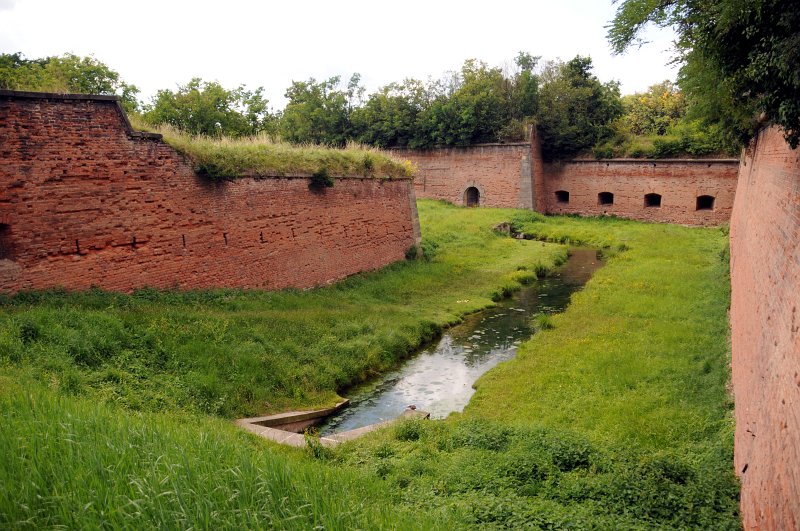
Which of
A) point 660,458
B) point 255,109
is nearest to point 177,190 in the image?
point 660,458

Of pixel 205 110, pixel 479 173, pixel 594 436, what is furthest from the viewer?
pixel 479 173

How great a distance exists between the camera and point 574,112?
1069 inches

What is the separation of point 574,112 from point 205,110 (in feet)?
54.0

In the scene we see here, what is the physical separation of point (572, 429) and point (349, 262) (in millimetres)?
9719

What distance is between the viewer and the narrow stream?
905 cm

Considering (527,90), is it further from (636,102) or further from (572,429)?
(572,429)

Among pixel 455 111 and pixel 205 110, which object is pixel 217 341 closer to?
pixel 205 110

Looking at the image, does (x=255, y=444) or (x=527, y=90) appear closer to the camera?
(x=255, y=444)

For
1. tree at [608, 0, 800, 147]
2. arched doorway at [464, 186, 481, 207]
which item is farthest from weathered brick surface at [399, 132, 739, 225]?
tree at [608, 0, 800, 147]

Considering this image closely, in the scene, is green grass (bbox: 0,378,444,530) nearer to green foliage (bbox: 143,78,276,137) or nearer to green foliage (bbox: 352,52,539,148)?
green foliage (bbox: 143,78,276,137)

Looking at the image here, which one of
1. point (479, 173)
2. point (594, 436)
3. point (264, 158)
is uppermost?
point (264, 158)

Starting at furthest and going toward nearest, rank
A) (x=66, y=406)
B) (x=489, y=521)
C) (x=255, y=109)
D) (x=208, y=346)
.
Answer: (x=255, y=109)
(x=208, y=346)
(x=66, y=406)
(x=489, y=521)

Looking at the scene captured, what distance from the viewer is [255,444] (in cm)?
623

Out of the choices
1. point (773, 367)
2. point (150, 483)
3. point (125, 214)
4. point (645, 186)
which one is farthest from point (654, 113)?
point (150, 483)
